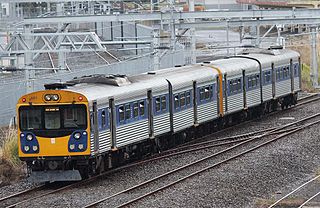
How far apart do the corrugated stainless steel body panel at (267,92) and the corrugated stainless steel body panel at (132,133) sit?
10547 millimetres

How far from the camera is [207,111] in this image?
26.7 m

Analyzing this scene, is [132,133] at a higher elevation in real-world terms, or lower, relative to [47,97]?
lower

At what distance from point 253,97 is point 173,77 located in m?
6.89

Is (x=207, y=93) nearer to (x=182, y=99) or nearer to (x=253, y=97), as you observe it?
(x=182, y=99)

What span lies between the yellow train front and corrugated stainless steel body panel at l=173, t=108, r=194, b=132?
5.80 metres

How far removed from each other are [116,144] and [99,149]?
1.00 m

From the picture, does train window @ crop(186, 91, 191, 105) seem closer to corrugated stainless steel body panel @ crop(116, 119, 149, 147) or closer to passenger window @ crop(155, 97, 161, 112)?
passenger window @ crop(155, 97, 161, 112)

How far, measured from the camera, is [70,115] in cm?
1869

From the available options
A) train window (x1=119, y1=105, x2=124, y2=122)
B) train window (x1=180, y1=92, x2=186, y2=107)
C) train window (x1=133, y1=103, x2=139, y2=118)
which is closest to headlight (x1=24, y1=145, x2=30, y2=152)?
train window (x1=119, y1=105, x2=124, y2=122)

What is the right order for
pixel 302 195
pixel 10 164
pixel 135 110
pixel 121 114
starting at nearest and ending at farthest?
pixel 302 195, pixel 121 114, pixel 10 164, pixel 135 110

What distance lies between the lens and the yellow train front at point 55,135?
18.5 metres

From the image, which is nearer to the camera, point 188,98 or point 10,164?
point 10,164

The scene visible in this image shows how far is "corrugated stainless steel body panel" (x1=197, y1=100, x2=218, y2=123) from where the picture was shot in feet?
85.5

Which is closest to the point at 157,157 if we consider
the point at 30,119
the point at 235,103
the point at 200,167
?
the point at 200,167
